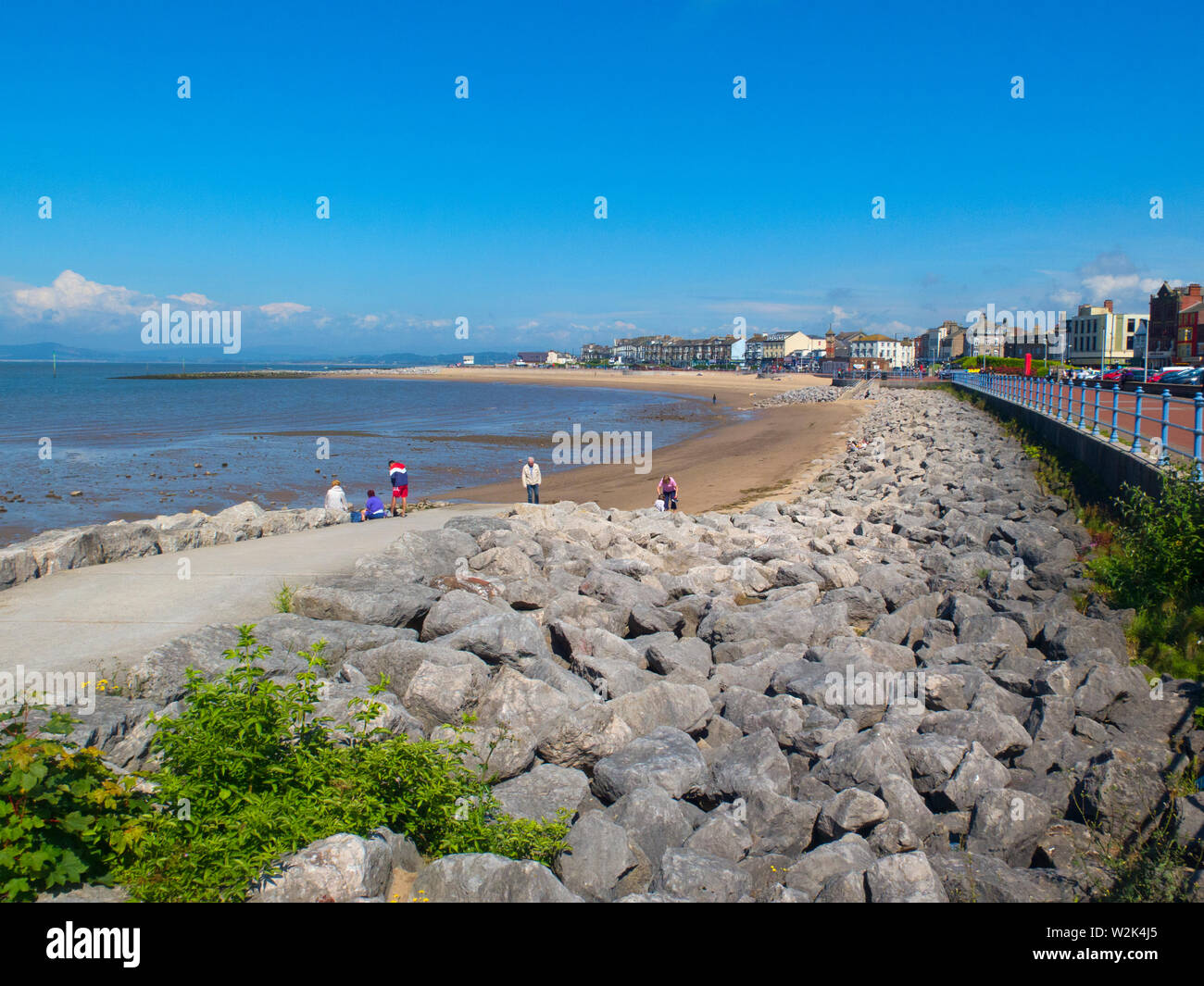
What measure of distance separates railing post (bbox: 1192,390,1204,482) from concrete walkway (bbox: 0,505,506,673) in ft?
29.9

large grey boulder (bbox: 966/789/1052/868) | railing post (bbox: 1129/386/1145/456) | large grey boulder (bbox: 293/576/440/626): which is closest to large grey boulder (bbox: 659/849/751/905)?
large grey boulder (bbox: 966/789/1052/868)

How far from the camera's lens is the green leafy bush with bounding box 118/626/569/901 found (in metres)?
3.54

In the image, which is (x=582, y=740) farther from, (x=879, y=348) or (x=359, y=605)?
(x=879, y=348)

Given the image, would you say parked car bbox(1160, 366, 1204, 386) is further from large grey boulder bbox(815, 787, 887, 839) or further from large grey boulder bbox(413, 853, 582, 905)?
large grey boulder bbox(413, 853, 582, 905)

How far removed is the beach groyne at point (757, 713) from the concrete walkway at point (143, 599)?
1.83 feet

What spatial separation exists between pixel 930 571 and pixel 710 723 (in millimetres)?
5595

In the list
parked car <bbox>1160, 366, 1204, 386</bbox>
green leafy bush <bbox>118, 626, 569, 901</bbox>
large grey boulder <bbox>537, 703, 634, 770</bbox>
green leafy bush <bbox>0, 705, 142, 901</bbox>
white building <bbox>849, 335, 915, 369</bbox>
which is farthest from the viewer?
white building <bbox>849, 335, 915, 369</bbox>

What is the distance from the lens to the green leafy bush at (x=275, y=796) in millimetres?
3545

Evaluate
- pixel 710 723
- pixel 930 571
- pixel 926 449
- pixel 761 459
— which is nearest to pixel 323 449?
pixel 761 459

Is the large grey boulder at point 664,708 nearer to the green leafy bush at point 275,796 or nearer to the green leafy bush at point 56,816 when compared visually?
the green leafy bush at point 275,796
